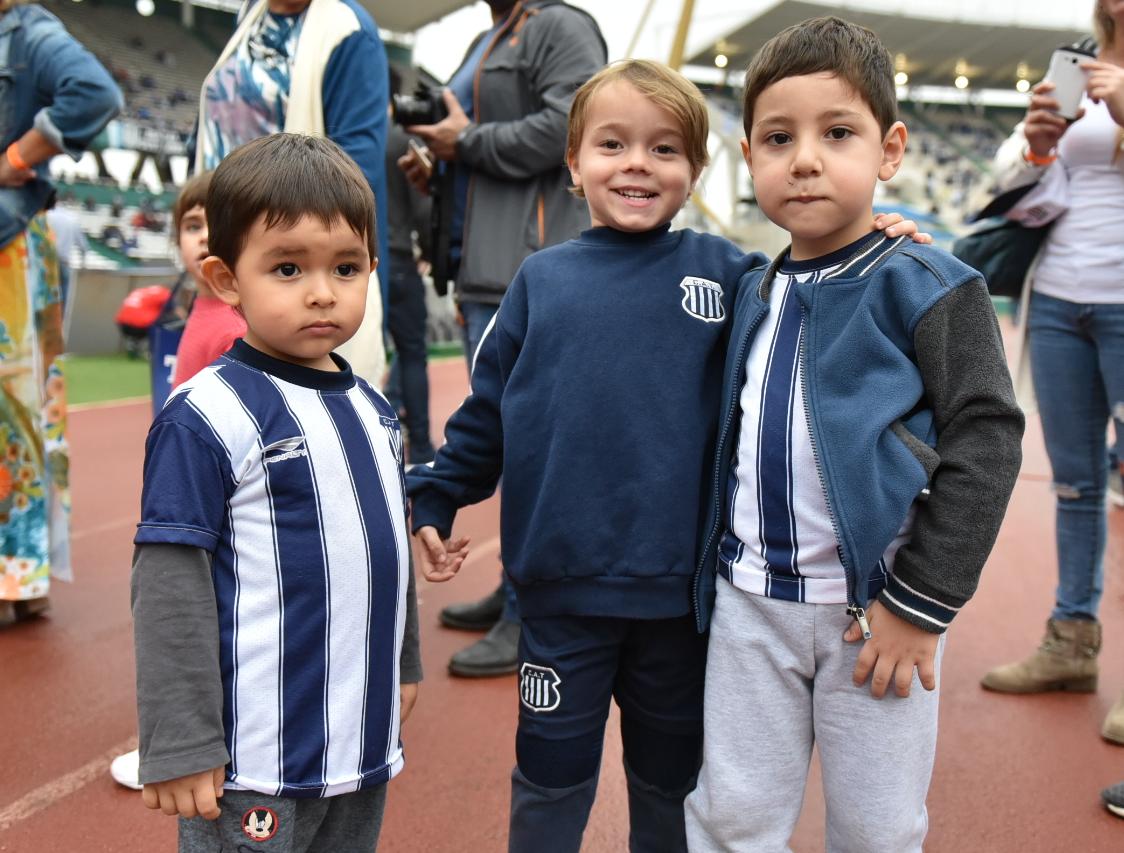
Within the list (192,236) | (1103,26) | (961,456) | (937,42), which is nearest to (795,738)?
(961,456)

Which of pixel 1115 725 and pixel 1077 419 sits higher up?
Result: pixel 1077 419

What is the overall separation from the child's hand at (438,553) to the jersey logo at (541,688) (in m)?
0.22

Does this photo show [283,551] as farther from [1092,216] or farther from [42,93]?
[42,93]

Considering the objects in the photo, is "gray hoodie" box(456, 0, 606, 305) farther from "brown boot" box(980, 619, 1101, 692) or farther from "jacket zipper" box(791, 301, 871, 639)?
"brown boot" box(980, 619, 1101, 692)

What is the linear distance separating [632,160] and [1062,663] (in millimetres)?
2168

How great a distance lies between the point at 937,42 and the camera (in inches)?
1636

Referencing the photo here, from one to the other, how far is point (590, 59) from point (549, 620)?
1797 mm

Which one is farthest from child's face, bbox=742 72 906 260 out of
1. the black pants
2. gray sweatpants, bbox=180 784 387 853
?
the black pants

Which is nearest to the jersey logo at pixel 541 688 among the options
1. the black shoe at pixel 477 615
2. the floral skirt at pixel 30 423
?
the black shoe at pixel 477 615

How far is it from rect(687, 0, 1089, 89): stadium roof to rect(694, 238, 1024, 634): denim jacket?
36.9 m

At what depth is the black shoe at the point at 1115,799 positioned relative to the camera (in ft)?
7.23

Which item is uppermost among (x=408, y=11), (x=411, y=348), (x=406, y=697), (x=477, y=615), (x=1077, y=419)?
(x=408, y=11)

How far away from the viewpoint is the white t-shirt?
99.3 inches

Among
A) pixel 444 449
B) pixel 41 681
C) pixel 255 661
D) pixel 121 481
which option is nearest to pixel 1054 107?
pixel 444 449
